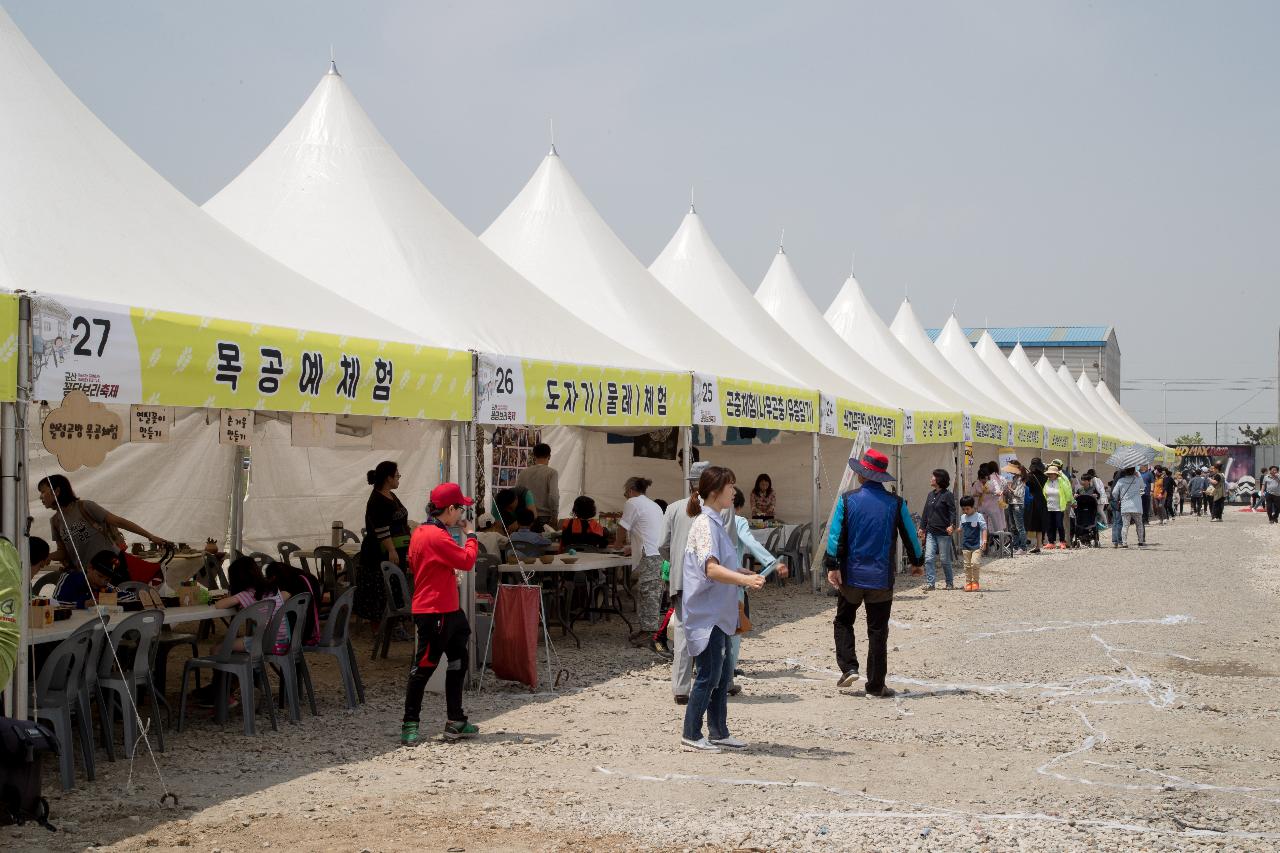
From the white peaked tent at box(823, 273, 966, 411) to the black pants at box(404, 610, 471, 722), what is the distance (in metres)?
17.6

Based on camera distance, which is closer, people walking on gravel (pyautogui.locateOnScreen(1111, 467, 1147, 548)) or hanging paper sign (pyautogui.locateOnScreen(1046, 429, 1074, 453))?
people walking on gravel (pyautogui.locateOnScreen(1111, 467, 1147, 548))

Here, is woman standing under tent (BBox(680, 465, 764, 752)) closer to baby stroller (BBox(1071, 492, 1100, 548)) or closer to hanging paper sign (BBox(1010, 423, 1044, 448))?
baby stroller (BBox(1071, 492, 1100, 548))

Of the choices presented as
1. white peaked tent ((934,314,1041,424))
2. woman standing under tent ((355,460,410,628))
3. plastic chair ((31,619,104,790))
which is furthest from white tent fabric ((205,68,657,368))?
white peaked tent ((934,314,1041,424))

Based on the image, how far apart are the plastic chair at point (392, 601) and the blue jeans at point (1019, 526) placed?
50.8ft

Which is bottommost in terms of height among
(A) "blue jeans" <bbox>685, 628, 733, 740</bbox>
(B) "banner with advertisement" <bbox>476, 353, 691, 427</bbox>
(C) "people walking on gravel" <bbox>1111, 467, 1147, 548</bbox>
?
(A) "blue jeans" <bbox>685, 628, 733, 740</bbox>

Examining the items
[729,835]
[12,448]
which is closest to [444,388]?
[12,448]

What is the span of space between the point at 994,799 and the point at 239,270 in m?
5.20

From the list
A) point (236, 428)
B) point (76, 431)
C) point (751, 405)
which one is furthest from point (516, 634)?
point (751, 405)

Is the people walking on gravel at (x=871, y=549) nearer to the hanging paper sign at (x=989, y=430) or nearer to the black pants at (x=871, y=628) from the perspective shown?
the black pants at (x=871, y=628)

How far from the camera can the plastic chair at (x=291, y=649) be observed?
23.7 feet

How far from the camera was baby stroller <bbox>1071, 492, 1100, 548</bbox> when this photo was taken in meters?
23.3

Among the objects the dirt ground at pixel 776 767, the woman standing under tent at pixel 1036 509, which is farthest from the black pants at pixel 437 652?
the woman standing under tent at pixel 1036 509

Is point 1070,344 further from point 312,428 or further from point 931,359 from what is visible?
point 312,428

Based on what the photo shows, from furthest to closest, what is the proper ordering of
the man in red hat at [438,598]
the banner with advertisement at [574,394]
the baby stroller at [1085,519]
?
the baby stroller at [1085,519]
the banner with advertisement at [574,394]
the man in red hat at [438,598]
